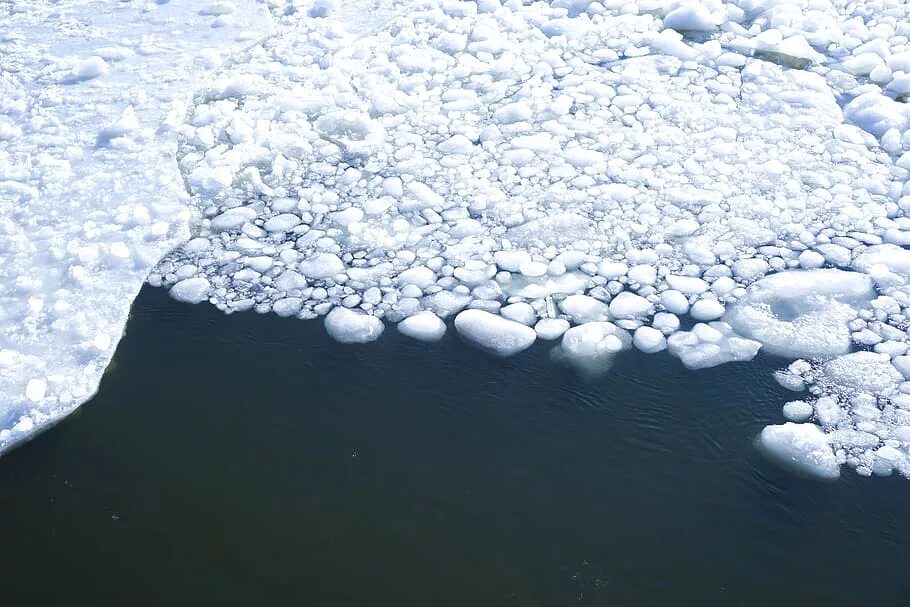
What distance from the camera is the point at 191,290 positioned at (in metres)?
2.80

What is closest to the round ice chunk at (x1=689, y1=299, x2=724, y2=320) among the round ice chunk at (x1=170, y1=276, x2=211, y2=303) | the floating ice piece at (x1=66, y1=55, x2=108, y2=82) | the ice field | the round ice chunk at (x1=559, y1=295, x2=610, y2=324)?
the ice field

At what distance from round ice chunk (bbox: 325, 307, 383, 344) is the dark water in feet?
0.14

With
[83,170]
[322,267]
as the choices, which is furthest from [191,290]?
[83,170]

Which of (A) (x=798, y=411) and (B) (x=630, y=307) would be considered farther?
(B) (x=630, y=307)

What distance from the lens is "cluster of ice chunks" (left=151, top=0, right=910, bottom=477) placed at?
2.58 metres

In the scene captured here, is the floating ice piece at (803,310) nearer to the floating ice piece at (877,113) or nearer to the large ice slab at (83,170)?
the floating ice piece at (877,113)

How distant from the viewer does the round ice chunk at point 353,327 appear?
261 centimetres

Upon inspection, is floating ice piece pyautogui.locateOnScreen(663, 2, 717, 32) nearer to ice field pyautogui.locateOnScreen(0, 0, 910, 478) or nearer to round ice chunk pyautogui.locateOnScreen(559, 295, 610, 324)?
ice field pyautogui.locateOnScreen(0, 0, 910, 478)

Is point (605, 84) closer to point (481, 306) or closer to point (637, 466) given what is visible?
point (481, 306)

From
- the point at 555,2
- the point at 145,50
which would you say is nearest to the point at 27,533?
the point at 145,50

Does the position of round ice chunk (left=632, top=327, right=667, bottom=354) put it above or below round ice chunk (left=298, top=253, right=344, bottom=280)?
above

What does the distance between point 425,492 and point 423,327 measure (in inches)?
21.9

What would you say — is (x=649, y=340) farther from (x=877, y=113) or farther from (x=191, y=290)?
(x=877, y=113)

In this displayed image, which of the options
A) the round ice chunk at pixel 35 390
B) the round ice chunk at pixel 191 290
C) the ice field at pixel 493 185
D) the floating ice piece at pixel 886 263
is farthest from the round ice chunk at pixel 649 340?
the round ice chunk at pixel 35 390
